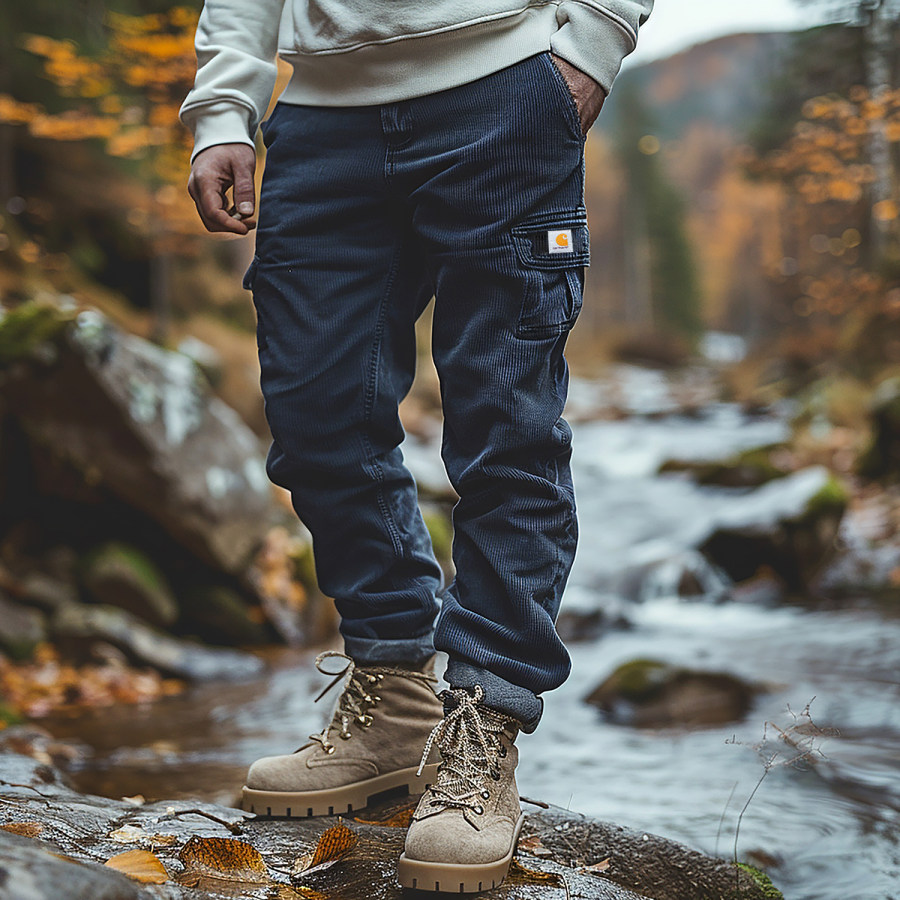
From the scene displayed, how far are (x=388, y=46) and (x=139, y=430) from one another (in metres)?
3.77

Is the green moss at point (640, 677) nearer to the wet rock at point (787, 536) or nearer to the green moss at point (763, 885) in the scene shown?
the green moss at point (763, 885)

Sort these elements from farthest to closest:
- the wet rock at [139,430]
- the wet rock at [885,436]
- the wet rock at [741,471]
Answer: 1. the wet rock at [741,471]
2. the wet rock at [885,436]
3. the wet rock at [139,430]

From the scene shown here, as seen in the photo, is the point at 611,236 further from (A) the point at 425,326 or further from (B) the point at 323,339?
(B) the point at 323,339

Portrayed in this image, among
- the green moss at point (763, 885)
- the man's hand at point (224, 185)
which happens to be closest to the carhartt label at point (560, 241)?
the man's hand at point (224, 185)

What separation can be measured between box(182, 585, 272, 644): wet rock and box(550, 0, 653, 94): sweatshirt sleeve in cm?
433

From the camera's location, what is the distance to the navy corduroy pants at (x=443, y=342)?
153 centimetres

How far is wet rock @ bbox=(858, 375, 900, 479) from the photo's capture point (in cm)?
801

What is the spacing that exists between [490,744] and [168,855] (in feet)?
1.81

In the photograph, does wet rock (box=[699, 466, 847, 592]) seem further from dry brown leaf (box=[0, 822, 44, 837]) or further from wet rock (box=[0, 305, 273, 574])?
dry brown leaf (box=[0, 822, 44, 837])

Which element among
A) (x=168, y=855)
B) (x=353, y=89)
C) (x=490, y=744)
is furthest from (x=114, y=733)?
(x=353, y=89)

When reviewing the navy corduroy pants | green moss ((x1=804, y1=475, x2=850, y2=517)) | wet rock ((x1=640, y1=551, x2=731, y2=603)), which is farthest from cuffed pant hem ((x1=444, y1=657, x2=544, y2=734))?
green moss ((x1=804, y1=475, x2=850, y2=517))

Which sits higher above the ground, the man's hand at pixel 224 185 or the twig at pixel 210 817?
the man's hand at pixel 224 185

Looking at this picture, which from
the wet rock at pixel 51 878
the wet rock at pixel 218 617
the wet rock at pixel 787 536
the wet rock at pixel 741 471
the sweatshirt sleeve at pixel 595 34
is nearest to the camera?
the wet rock at pixel 51 878

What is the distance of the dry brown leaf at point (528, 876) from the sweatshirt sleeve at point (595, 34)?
134 centimetres
